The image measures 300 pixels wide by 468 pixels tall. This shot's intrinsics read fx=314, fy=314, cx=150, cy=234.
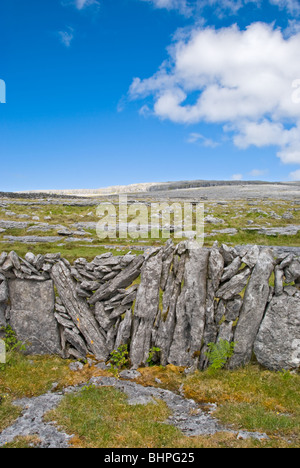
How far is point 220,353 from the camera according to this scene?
34.1 ft

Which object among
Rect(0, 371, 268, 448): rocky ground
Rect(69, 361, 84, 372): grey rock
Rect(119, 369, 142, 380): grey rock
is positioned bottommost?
Rect(69, 361, 84, 372): grey rock

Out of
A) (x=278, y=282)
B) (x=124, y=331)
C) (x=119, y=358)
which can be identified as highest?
(x=278, y=282)

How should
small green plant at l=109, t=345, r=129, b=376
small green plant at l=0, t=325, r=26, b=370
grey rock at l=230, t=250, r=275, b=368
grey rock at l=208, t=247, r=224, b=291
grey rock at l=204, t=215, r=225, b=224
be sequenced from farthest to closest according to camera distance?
1. grey rock at l=204, t=215, r=225, b=224
2. small green plant at l=0, t=325, r=26, b=370
3. small green plant at l=109, t=345, r=129, b=376
4. grey rock at l=208, t=247, r=224, b=291
5. grey rock at l=230, t=250, r=275, b=368

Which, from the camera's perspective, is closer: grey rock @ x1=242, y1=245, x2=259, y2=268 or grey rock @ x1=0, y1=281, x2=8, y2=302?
grey rock @ x1=242, y1=245, x2=259, y2=268

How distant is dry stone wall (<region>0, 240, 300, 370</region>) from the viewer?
10.6m

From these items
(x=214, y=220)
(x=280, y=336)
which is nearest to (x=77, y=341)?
(x=280, y=336)

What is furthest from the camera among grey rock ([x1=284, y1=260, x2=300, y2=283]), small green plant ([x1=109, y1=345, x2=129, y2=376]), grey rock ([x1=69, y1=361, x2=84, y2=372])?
small green plant ([x1=109, y1=345, x2=129, y2=376])

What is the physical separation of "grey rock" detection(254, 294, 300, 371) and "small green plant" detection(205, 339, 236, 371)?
932mm

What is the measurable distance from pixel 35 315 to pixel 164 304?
498cm

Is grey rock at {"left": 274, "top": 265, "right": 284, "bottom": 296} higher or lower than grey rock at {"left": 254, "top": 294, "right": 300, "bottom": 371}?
higher

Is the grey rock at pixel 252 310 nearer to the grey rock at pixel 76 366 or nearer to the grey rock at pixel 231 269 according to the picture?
the grey rock at pixel 231 269

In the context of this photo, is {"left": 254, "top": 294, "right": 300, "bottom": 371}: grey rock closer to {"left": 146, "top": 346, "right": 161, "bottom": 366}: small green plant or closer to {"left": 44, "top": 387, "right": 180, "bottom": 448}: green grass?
{"left": 146, "top": 346, "right": 161, "bottom": 366}: small green plant

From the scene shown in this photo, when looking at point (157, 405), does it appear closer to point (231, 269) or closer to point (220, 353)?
point (220, 353)

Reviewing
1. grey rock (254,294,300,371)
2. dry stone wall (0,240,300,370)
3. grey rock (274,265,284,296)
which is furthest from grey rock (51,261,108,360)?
grey rock (274,265,284,296)
